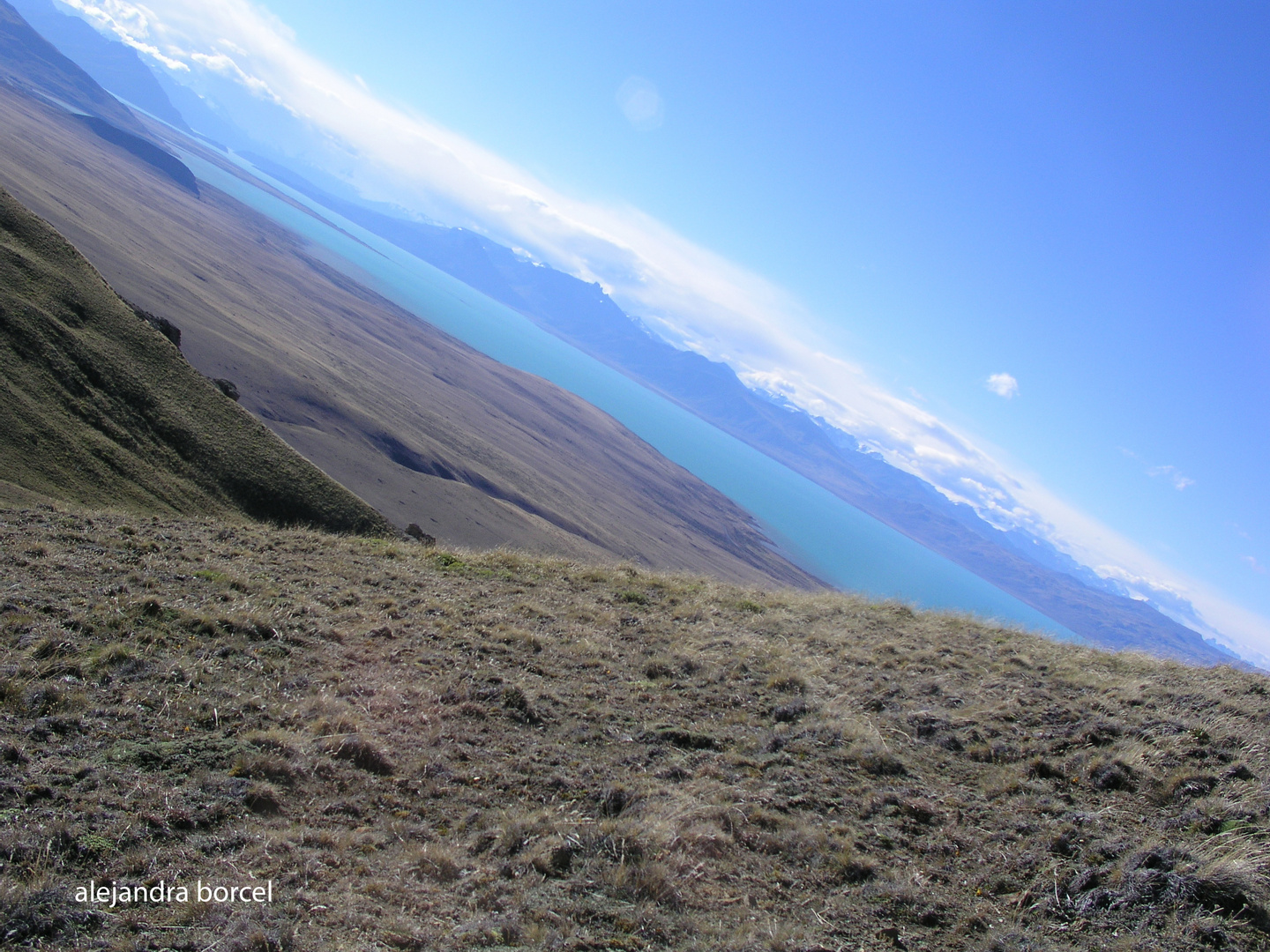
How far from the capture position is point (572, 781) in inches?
284

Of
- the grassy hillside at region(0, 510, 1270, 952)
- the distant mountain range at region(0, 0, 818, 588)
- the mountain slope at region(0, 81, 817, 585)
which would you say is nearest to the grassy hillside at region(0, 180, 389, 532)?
the distant mountain range at region(0, 0, 818, 588)

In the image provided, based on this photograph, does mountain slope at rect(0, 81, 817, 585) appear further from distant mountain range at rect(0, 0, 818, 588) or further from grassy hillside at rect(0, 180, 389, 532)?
grassy hillside at rect(0, 180, 389, 532)

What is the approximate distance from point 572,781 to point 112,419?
31.6 meters

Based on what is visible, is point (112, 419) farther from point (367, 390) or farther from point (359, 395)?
point (367, 390)

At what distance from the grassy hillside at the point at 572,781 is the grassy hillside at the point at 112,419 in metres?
16.3

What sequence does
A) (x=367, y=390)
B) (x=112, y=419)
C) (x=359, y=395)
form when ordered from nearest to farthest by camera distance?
(x=112, y=419) < (x=359, y=395) < (x=367, y=390)

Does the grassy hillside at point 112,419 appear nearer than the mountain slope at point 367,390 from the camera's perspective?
Yes

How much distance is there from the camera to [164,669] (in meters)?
7.79

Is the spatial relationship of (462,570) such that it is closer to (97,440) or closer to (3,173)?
(97,440)

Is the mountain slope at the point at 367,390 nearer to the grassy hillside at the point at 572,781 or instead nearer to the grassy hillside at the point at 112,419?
the grassy hillside at the point at 112,419

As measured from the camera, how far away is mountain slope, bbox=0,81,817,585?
223 ft

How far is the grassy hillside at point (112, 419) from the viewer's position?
80.6ft

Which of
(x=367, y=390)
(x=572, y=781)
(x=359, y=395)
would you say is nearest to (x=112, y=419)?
(x=572, y=781)

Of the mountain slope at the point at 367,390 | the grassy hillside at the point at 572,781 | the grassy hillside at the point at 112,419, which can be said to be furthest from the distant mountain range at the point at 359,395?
the grassy hillside at the point at 572,781
